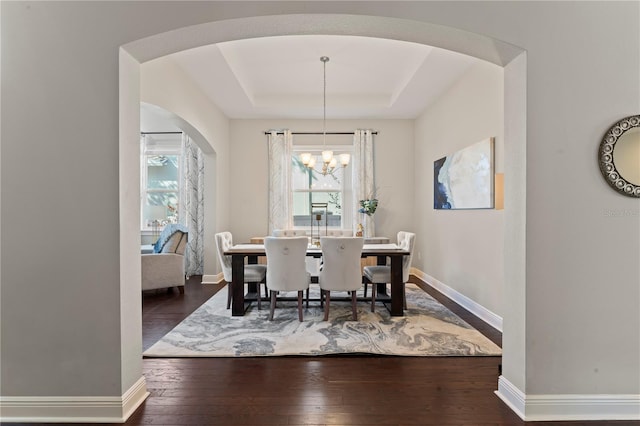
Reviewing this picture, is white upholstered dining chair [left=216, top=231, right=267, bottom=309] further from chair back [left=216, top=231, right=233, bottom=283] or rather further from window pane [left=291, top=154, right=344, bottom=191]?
window pane [left=291, top=154, right=344, bottom=191]

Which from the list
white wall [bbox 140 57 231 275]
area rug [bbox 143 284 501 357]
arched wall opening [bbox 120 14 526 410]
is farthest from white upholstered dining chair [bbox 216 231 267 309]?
arched wall opening [bbox 120 14 526 410]

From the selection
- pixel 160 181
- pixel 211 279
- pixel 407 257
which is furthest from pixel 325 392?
pixel 160 181

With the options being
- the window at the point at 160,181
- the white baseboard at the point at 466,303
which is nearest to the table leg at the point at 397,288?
the white baseboard at the point at 466,303

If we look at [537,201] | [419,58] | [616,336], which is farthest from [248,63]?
[616,336]

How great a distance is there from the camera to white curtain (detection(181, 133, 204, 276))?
6.18m

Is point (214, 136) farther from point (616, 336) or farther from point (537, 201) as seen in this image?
point (616, 336)

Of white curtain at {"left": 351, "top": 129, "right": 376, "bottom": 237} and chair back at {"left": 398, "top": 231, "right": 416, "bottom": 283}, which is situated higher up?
white curtain at {"left": 351, "top": 129, "right": 376, "bottom": 237}

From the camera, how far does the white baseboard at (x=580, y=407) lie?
6.40 feet

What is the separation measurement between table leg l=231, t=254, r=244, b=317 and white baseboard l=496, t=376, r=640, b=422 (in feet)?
9.08

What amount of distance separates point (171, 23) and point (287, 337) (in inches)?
103

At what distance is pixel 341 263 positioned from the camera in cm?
352

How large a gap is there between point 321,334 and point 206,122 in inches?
141

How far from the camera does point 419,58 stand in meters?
3.99

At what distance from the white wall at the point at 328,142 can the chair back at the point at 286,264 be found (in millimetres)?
2791
